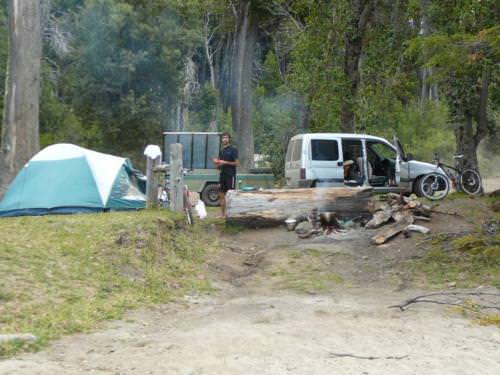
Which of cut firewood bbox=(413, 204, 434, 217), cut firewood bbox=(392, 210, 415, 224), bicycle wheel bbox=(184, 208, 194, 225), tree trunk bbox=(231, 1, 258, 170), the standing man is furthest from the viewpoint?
tree trunk bbox=(231, 1, 258, 170)

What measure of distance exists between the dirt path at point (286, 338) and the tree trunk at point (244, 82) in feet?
67.9

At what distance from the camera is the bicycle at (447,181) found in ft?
63.6

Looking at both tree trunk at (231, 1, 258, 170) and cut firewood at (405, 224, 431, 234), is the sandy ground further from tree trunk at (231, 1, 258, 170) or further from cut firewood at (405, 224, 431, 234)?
tree trunk at (231, 1, 258, 170)

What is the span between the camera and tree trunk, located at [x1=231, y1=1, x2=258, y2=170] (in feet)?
103

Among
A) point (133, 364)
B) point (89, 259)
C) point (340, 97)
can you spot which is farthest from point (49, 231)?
point (340, 97)

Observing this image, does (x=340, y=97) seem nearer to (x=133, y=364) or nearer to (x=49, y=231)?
(x=49, y=231)

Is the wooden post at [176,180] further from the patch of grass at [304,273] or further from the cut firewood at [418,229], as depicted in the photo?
the cut firewood at [418,229]

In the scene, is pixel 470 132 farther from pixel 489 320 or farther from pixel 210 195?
pixel 489 320

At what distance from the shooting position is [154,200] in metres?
14.1

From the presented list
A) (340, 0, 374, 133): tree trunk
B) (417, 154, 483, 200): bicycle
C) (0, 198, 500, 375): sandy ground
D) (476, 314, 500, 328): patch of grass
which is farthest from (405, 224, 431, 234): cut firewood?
(340, 0, 374, 133): tree trunk

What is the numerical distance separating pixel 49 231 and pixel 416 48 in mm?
6592

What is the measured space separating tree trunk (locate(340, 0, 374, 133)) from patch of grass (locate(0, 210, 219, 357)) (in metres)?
11.7

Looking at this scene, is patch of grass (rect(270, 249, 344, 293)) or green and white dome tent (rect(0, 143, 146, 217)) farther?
green and white dome tent (rect(0, 143, 146, 217))

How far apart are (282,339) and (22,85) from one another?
41.0ft
